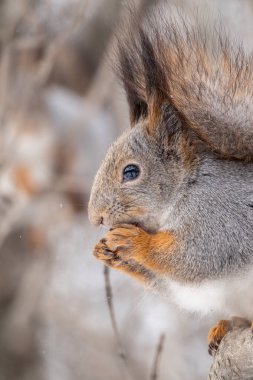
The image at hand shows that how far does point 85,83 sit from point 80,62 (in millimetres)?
107

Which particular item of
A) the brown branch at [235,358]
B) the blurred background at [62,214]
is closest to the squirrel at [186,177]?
the brown branch at [235,358]

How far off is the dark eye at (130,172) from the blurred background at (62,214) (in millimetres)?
811

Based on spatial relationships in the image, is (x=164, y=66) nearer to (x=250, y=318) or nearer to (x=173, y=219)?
Answer: (x=173, y=219)

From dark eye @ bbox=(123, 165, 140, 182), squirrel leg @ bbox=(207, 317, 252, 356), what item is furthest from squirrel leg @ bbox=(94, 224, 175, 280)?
squirrel leg @ bbox=(207, 317, 252, 356)

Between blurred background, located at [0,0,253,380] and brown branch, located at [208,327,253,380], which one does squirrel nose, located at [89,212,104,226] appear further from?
blurred background, located at [0,0,253,380]

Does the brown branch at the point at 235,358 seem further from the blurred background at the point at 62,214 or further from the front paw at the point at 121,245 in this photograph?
the blurred background at the point at 62,214

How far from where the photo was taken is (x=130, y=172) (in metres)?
1.82

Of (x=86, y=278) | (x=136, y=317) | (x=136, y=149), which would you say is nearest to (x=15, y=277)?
(x=86, y=278)

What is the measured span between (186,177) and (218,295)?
0.25m

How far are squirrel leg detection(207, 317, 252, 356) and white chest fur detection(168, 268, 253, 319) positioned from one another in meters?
0.02

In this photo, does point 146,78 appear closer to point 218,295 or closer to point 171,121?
point 171,121

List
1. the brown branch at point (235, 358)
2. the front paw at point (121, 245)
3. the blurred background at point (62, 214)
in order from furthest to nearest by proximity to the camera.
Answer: the blurred background at point (62, 214) → the front paw at point (121, 245) → the brown branch at point (235, 358)

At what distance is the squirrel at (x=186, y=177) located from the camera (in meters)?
1.75

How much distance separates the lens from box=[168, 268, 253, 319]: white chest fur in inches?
68.6
